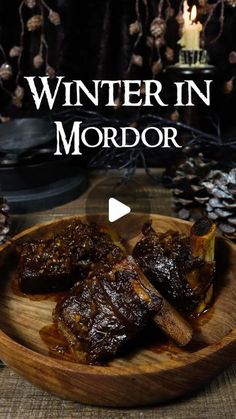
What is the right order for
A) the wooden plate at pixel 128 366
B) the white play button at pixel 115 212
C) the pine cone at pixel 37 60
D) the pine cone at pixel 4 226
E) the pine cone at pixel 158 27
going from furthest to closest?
1. the pine cone at pixel 37 60
2. the pine cone at pixel 158 27
3. the pine cone at pixel 4 226
4. the white play button at pixel 115 212
5. the wooden plate at pixel 128 366

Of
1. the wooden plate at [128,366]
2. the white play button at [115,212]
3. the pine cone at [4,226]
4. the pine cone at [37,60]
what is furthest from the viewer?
the pine cone at [37,60]

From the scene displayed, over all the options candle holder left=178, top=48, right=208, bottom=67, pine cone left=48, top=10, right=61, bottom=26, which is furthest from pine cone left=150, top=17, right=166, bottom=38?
pine cone left=48, top=10, right=61, bottom=26

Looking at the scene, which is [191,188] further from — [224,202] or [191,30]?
[191,30]

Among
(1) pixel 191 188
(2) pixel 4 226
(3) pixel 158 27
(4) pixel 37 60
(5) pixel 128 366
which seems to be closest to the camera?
(5) pixel 128 366

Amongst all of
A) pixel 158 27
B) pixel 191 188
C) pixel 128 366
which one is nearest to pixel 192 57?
pixel 158 27

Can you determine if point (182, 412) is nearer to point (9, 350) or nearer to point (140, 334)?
point (140, 334)

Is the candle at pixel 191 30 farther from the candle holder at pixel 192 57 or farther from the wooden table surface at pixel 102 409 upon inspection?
the wooden table surface at pixel 102 409

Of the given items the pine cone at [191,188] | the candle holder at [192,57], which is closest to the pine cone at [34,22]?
the candle holder at [192,57]

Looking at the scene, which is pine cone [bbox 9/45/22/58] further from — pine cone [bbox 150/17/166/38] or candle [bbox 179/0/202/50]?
candle [bbox 179/0/202/50]
